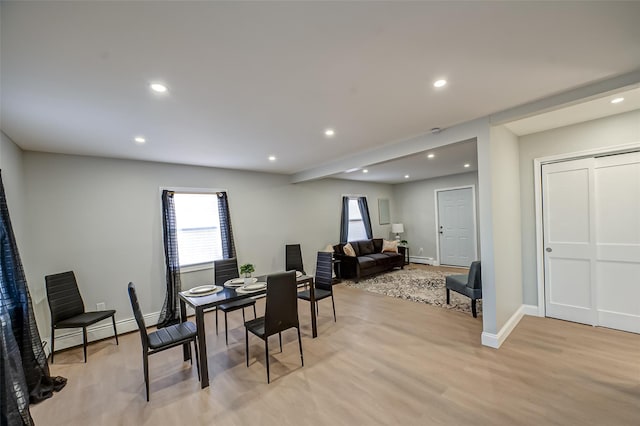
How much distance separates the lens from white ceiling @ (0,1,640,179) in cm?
131

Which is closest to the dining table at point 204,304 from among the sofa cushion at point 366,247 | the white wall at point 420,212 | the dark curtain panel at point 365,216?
the sofa cushion at point 366,247

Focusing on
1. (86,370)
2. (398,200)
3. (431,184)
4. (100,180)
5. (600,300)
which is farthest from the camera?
(398,200)

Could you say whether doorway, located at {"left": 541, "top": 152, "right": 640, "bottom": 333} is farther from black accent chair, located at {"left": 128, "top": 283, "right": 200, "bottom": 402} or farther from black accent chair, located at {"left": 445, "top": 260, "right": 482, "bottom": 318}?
black accent chair, located at {"left": 128, "top": 283, "right": 200, "bottom": 402}

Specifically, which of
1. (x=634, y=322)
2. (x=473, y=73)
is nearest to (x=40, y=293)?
(x=473, y=73)

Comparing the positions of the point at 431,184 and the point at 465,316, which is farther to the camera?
the point at 431,184

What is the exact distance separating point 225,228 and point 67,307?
7.37ft

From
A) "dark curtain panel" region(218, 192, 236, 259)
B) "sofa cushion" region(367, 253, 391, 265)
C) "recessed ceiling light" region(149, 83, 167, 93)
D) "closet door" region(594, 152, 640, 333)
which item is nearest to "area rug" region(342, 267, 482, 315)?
"sofa cushion" region(367, 253, 391, 265)

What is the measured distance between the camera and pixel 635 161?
2982 millimetres

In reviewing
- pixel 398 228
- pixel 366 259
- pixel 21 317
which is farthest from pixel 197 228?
pixel 398 228

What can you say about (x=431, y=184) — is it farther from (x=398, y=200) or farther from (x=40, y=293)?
(x=40, y=293)

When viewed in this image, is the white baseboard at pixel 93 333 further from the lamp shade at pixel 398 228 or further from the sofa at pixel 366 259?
the lamp shade at pixel 398 228

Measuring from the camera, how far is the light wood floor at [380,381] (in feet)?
6.56

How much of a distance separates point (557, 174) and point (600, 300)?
162cm

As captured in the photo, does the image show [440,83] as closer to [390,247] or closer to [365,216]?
[390,247]
